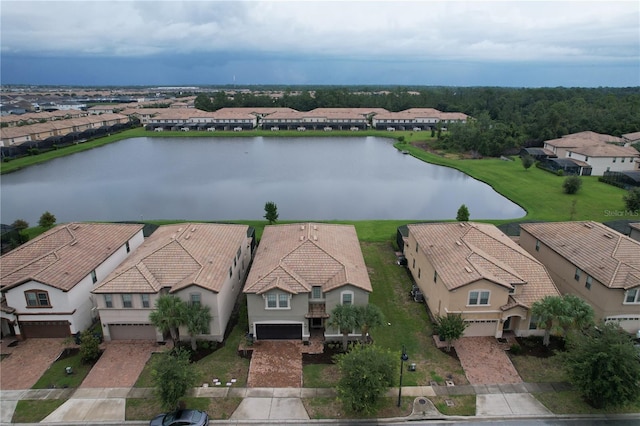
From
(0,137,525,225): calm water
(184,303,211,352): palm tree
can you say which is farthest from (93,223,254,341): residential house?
(0,137,525,225): calm water

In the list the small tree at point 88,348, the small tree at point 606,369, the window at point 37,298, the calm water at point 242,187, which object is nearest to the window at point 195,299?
the small tree at point 88,348

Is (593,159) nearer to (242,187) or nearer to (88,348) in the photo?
(242,187)

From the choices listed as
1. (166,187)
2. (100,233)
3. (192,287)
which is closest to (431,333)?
(192,287)

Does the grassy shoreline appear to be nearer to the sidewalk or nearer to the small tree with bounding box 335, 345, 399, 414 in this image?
the sidewalk

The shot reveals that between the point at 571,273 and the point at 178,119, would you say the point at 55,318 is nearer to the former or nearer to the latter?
the point at 571,273

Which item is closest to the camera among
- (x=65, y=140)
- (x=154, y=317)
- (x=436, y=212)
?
(x=154, y=317)

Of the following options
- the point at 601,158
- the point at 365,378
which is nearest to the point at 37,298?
the point at 365,378

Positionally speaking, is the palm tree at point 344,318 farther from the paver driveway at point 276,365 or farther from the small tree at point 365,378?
the small tree at point 365,378
